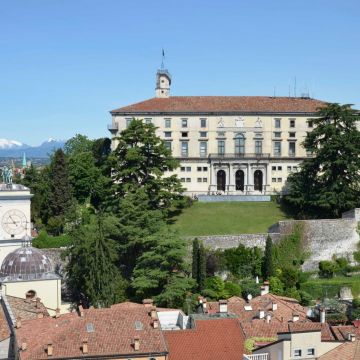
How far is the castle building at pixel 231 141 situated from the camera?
260 ft

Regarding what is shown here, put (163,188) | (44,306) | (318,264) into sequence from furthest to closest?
(163,188) → (318,264) → (44,306)

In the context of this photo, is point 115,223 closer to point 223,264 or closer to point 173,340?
point 223,264

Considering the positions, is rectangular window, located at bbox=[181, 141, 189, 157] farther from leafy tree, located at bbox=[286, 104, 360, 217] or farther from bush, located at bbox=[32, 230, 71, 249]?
bush, located at bbox=[32, 230, 71, 249]

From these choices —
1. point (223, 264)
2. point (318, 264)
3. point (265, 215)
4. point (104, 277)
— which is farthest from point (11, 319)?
point (265, 215)

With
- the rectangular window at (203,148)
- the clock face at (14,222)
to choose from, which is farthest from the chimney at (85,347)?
the rectangular window at (203,148)

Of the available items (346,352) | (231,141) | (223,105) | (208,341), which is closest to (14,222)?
(208,341)

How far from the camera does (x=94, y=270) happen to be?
4884 cm

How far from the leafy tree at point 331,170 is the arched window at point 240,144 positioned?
13.5m

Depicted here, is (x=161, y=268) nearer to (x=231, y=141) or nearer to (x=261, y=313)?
(x=261, y=313)

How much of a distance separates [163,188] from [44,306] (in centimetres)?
2257

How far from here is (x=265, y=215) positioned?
68062mm

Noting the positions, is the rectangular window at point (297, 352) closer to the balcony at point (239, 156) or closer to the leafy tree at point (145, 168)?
the leafy tree at point (145, 168)

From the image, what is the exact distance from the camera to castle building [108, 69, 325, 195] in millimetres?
79250

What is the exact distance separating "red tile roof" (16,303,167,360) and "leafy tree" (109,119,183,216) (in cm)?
2600
